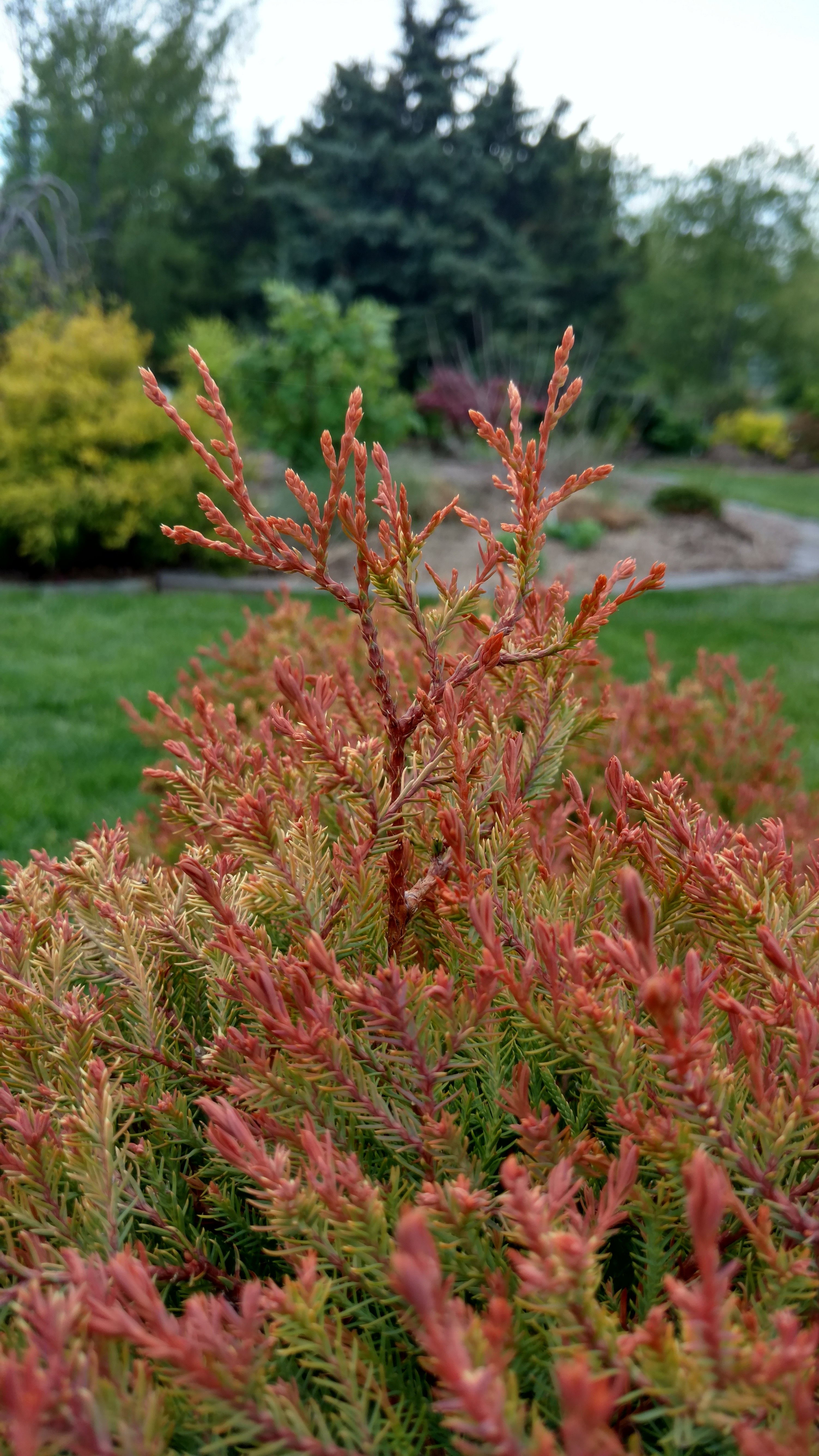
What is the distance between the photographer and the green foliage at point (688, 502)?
11.6 metres

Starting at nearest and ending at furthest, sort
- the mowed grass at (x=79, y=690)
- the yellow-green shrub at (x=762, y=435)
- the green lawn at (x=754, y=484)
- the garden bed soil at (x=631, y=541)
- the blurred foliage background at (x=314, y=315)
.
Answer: the mowed grass at (x=79, y=690)
the blurred foliage background at (x=314, y=315)
the garden bed soil at (x=631, y=541)
the green lawn at (x=754, y=484)
the yellow-green shrub at (x=762, y=435)

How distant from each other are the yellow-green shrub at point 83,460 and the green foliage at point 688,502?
20.5 ft

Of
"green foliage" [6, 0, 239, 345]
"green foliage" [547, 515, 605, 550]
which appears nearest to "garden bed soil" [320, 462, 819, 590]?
"green foliage" [547, 515, 605, 550]

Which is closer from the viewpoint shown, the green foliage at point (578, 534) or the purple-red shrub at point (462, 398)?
the green foliage at point (578, 534)

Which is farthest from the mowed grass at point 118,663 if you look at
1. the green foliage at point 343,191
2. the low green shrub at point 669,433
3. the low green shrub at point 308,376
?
the low green shrub at point 669,433

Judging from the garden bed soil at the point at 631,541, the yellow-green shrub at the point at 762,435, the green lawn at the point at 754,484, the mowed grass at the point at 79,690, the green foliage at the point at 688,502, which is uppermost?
the yellow-green shrub at the point at 762,435

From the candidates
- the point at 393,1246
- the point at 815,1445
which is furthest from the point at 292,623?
the point at 815,1445

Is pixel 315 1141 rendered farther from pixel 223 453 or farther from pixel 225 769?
pixel 223 453

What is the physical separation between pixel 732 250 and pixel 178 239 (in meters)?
17.2

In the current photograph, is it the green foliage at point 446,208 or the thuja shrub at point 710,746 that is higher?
the green foliage at point 446,208

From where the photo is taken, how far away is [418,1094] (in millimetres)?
922

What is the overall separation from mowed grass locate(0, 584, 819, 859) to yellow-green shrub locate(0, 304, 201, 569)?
2.28 feet

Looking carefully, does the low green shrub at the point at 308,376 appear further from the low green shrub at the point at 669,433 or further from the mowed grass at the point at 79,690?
the low green shrub at the point at 669,433

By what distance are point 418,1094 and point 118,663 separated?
541 cm
